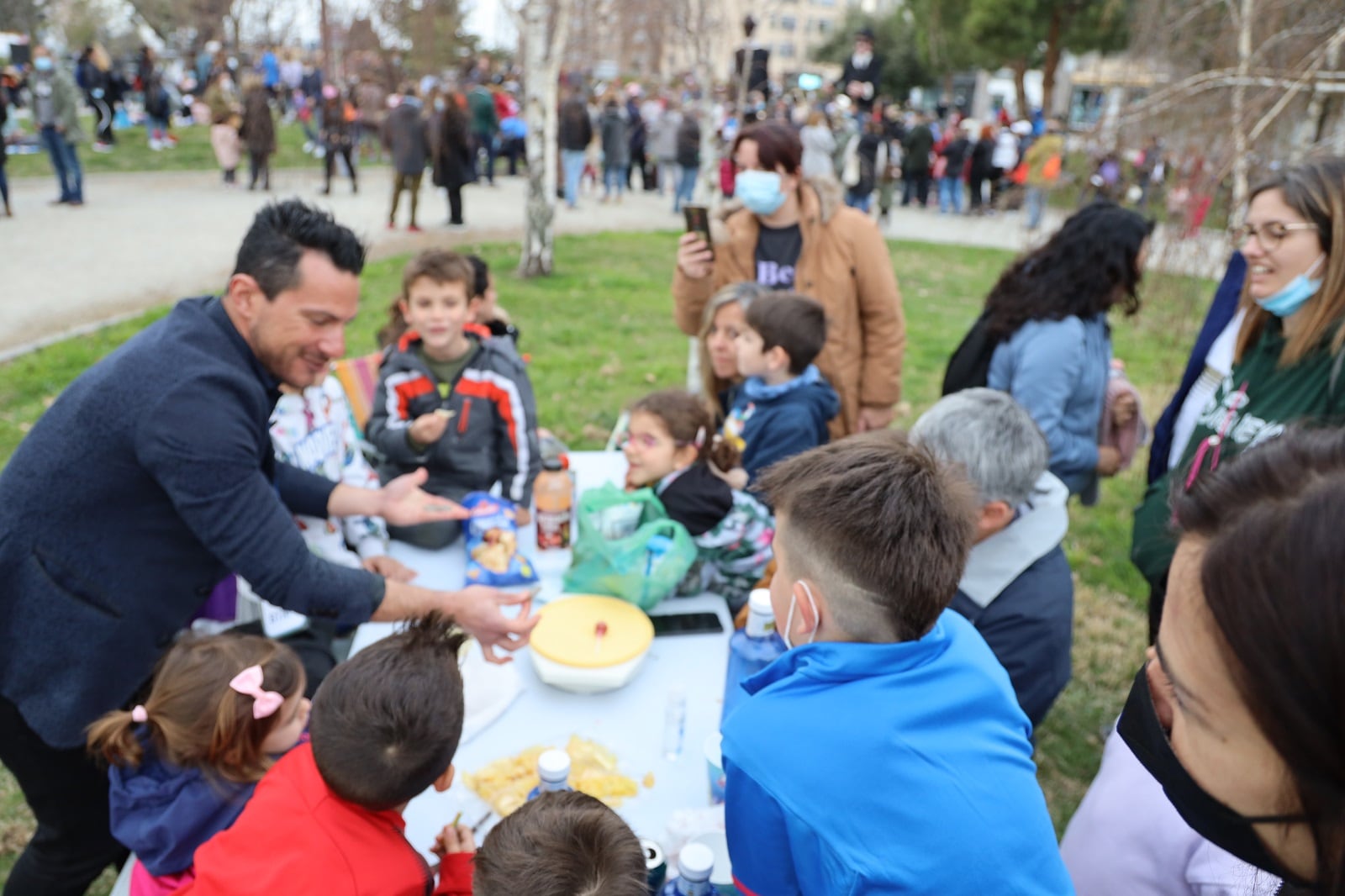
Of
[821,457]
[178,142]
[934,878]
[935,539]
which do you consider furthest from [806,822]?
[178,142]

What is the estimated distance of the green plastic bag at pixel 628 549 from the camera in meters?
2.65

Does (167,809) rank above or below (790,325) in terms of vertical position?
below

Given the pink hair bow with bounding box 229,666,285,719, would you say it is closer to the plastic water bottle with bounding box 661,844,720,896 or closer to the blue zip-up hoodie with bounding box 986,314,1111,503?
the plastic water bottle with bounding box 661,844,720,896

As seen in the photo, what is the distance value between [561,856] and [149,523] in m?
1.40

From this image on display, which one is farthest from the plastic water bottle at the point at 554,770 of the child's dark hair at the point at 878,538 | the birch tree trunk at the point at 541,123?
the birch tree trunk at the point at 541,123

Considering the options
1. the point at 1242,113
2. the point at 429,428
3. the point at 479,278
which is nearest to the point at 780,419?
the point at 429,428

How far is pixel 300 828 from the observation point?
5.25 ft

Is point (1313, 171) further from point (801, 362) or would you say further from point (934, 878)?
point (934, 878)

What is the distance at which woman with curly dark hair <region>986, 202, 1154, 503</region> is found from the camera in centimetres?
326

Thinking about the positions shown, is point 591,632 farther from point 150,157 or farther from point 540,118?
point 150,157

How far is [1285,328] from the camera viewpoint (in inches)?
106

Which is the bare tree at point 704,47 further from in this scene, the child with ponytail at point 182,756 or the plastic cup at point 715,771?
the child with ponytail at point 182,756

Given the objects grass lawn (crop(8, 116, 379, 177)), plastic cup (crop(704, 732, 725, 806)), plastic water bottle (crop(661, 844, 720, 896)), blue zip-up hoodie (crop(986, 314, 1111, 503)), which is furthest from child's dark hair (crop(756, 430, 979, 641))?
grass lawn (crop(8, 116, 379, 177))

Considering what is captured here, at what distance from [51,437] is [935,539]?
2.02 metres
